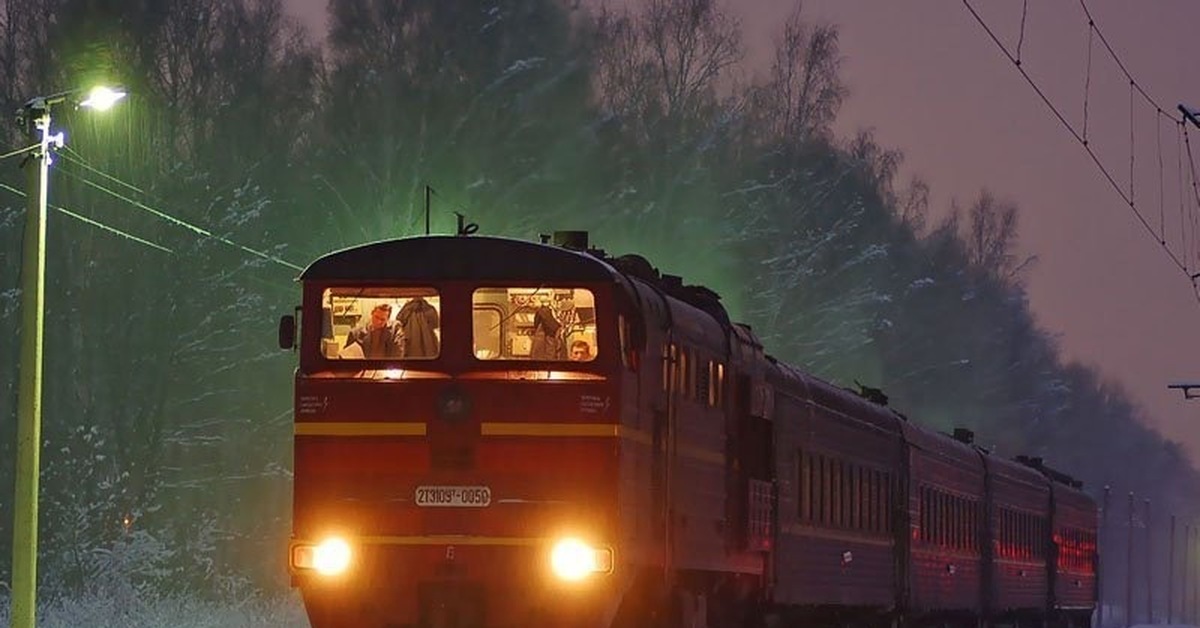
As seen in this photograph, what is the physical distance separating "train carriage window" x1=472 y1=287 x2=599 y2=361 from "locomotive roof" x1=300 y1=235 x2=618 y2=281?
0.55 feet

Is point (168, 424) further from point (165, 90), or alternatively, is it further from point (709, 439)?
point (709, 439)

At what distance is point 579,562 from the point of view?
17.9 m

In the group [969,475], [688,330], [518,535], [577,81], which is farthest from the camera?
[577,81]

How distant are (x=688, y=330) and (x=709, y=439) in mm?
1446

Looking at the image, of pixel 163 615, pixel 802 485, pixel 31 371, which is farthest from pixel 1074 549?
pixel 31 371

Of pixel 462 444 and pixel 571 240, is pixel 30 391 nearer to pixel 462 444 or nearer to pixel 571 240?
pixel 571 240

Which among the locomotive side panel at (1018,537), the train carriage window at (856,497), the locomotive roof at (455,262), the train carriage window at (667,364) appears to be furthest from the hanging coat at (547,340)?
the locomotive side panel at (1018,537)

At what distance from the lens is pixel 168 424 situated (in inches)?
1849

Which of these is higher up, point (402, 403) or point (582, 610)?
point (402, 403)

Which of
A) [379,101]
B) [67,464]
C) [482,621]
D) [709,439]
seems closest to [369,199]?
[379,101]

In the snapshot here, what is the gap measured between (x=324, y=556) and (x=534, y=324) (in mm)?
2419

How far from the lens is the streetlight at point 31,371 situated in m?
24.4

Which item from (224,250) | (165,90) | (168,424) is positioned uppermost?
(165,90)

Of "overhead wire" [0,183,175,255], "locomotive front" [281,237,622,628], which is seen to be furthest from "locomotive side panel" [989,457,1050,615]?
"locomotive front" [281,237,622,628]
